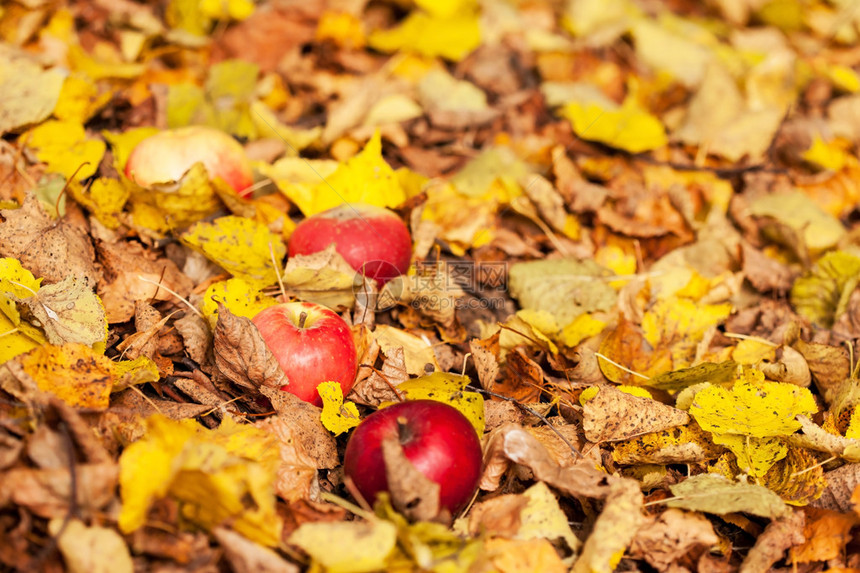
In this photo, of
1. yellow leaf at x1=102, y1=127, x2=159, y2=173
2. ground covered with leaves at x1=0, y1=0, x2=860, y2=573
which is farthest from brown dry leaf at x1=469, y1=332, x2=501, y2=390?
yellow leaf at x1=102, y1=127, x2=159, y2=173

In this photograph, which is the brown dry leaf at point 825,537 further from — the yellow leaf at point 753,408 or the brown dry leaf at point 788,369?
the brown dry leaf at point 788,369

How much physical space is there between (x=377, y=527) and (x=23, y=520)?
73 cm

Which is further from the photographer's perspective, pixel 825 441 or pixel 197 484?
pixel 825 441

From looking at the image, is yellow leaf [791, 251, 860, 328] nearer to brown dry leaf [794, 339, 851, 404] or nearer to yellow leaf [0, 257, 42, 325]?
brown dry leaf [794, 339, 851, 404]

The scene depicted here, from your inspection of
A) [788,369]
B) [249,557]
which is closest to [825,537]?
[788,369]

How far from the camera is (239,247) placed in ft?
7.04

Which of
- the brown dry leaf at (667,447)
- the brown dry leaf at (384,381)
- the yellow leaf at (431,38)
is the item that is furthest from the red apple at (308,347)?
the yellow leaf at (431,38)

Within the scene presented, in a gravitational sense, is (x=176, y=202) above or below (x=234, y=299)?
above

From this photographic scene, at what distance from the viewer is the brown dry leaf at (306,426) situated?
173 centimetres

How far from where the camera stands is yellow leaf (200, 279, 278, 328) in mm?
1951

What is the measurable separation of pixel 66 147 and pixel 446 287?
1.59 m

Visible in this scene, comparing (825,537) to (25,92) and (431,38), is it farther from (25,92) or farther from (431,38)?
(25,92)

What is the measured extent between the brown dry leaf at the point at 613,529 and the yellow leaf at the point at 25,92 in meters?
2.50

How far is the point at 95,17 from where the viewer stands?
3258mm
